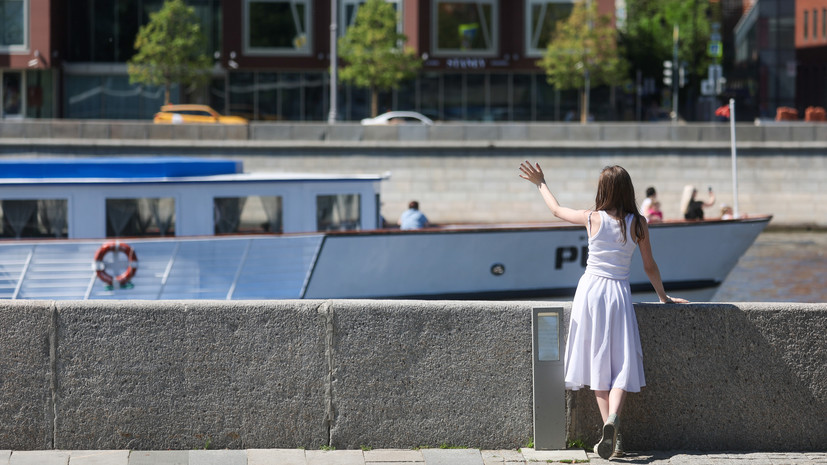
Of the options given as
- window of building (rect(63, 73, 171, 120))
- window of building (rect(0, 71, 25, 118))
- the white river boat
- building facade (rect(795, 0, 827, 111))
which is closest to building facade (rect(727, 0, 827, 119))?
building facade (rect(795, 0, 827, 111))

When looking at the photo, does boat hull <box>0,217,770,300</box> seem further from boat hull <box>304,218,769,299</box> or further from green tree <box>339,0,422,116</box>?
green tree <box>339,0,422,116</box>

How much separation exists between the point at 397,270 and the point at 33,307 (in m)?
9.52

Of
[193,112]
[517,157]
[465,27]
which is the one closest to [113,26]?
[193,112]

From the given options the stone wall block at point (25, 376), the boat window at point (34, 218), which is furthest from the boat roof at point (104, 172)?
the stone wall block at point (25, 376)

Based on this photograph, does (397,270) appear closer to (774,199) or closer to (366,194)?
(366,194)

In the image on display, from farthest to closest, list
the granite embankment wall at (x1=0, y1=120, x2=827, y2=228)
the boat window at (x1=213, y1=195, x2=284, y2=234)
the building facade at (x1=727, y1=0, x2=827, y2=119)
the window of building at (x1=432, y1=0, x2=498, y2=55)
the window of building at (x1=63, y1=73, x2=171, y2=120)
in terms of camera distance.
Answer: the building facade at (x1=727, y1=0, x2=827, y2=119) → the window of building at (x1=63, y1=73, x2=171, y2=120) → the window of building at (x1=432, y1=0, x2=498, y2=55) → the granite embankment wall at (x1=0, y1=120, x2=827, y2=228) → the boat window at (x1=213, y1=195, x2=284, y2=234)

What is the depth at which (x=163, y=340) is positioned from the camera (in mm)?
6473

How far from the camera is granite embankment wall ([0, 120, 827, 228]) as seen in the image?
1171 inches

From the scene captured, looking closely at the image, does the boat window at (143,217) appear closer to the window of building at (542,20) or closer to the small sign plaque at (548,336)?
the small sign plaque at (548,336)

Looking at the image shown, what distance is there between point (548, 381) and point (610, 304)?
2.15ft

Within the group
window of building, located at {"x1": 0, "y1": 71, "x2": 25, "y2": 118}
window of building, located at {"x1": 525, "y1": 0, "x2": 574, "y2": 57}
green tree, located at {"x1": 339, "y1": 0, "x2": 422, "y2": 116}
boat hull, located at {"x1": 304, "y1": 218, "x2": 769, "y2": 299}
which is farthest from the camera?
window of building, located at {"x1": 0, "y1": 71, "x2": 25, "y2": 118}

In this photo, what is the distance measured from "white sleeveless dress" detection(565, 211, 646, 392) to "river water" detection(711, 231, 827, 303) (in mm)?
13071

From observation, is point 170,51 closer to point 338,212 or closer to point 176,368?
point 338,212

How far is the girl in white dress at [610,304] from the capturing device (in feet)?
20.2
